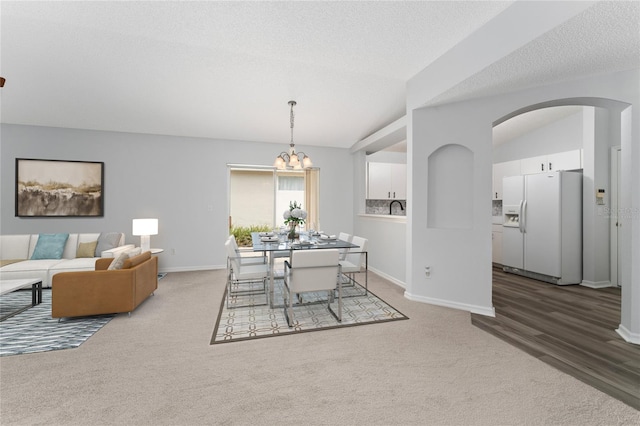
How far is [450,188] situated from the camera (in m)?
3.45

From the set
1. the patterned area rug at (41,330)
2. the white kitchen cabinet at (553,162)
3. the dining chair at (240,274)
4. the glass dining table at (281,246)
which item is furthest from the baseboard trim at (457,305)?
the patterned area rug at (41,330)

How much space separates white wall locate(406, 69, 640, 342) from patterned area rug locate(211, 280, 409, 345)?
26.4 inches

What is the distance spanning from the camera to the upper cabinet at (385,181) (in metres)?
6.01

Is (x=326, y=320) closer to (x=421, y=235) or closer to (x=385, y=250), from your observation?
(x=421, y=235)

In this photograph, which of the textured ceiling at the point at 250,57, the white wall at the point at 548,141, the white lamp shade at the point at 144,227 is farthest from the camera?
the white wall at the point at 548,141

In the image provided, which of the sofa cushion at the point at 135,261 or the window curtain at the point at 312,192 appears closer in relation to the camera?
the sofa cushion at the point at 135,261

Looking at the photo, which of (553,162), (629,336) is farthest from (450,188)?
(553,162)

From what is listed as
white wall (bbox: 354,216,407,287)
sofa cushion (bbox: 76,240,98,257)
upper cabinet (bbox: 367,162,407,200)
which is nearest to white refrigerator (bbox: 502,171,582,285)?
upper cabinet (bbox: 367,162,407,200)

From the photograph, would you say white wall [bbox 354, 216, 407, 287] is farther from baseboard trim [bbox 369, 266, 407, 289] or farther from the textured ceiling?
the textured ceiling

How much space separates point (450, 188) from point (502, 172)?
340 centimetres

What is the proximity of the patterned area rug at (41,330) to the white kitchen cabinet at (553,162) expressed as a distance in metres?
7.20

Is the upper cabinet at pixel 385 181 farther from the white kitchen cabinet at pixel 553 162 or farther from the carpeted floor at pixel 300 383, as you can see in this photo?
the carpeted floor at pixel 300 383

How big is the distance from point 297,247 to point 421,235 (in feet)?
5.33

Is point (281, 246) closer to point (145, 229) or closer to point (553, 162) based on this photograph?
point (145, 229)
